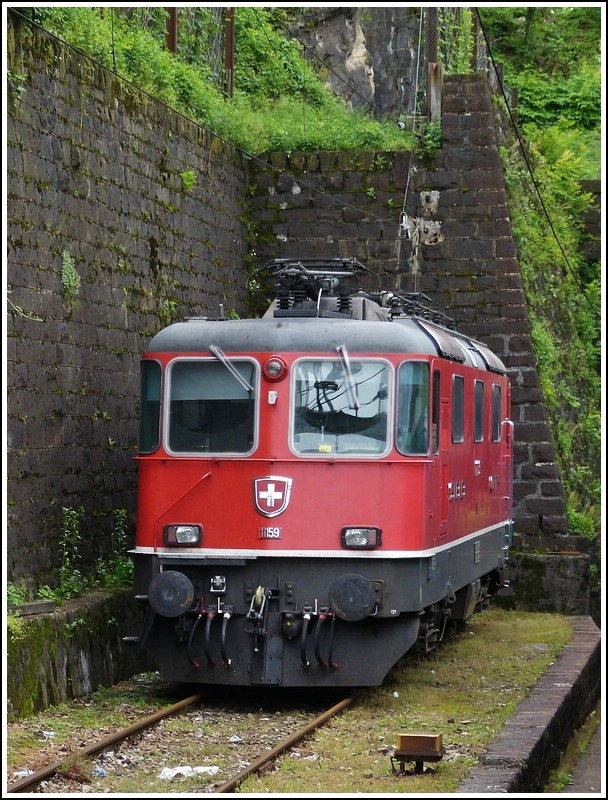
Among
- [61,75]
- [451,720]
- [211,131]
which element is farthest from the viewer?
[211,131]

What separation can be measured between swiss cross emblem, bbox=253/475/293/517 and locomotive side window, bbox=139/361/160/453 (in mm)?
957

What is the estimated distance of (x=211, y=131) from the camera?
16.8 metres

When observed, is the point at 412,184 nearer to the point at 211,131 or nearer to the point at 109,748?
the point at 211,131

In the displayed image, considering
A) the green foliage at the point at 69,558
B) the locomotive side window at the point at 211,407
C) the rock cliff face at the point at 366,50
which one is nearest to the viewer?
the locomotive side window at the point at 211,407

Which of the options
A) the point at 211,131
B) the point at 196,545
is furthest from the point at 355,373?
the point at 211,131

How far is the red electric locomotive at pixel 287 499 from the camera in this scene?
34.8 ft

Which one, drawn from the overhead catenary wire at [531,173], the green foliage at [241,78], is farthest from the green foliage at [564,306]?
the green foliage at [241,78]

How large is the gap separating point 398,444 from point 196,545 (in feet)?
5.68

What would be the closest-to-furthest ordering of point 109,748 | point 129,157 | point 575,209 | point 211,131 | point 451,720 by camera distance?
point 109,748, point 451,720, point 129,157, point 211,131, point 575,209

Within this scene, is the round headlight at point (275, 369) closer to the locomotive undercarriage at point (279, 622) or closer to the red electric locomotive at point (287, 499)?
the red electric locomotive at point (287, 499)

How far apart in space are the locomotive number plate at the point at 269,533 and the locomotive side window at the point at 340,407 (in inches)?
24.8

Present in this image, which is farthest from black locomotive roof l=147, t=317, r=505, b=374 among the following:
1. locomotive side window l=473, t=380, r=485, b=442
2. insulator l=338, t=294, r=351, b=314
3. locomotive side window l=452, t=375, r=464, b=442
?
locomotive side window l=473, t=380, r=485, b=442

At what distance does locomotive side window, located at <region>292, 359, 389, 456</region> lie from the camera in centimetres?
1083

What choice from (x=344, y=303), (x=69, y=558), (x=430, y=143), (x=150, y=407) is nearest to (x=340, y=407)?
(x=344, y=303)
